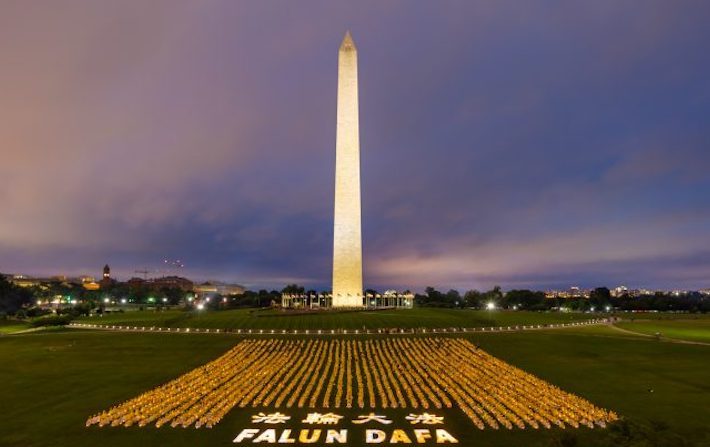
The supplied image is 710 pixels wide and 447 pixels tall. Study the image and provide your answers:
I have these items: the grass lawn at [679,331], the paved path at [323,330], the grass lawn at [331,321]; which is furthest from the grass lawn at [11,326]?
the grass lawn at [679,331]

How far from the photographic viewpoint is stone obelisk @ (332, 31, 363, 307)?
8325 centimetres

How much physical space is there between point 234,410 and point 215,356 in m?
20.5

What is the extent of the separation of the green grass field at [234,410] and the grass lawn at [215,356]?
0.22 feet

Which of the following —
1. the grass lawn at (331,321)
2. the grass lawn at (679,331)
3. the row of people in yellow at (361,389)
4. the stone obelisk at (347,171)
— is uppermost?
the stone obelisk at (347,171)

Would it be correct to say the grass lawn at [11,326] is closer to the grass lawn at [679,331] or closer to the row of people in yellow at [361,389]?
the row of people in yellow at [361,389]

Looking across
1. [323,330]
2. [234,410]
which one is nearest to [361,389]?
[234,410]

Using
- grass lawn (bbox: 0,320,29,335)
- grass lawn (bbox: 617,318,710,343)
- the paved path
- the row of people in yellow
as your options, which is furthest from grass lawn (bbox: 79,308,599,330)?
the row of people in yellow

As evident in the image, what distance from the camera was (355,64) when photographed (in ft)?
275

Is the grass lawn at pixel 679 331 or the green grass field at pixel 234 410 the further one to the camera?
the grass lawn at pixel 679 331

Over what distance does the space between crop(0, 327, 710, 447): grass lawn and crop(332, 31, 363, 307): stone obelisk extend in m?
29.6

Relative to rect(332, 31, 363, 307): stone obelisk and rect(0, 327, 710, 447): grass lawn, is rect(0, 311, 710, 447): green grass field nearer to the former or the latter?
rect(0, 327, 710, 447): grass lawn

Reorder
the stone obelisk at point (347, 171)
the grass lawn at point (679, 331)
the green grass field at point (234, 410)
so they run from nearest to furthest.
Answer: the green grass field at point (234, 410) → the grass lawn at point (679, 331) → the stone obelisk at point (347, 171)

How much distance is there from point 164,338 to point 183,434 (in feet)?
124

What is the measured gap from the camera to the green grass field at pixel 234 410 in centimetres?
2191
